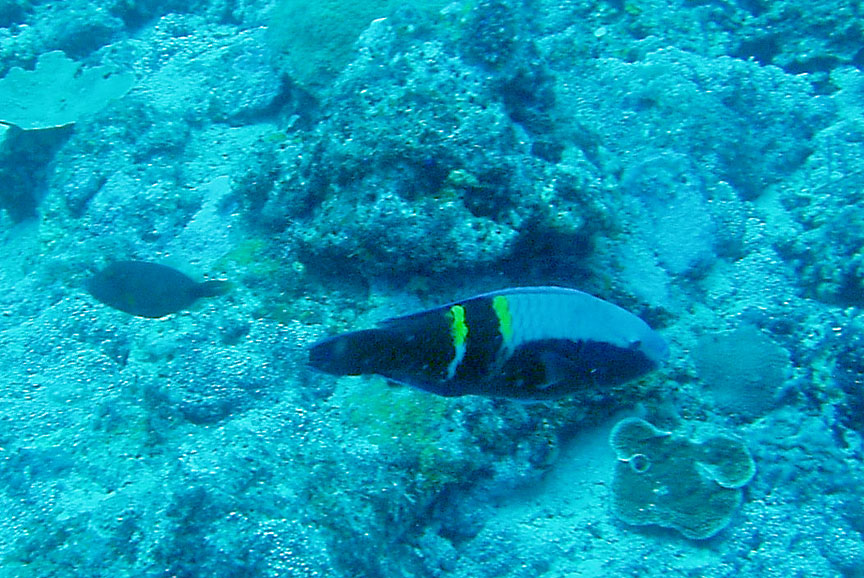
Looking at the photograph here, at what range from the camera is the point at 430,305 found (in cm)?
276

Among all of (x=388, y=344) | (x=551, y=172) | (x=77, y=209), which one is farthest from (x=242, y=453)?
(x=77, y=209)

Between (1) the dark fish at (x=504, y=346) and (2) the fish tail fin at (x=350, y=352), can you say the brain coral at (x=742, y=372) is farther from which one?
(2) the fish tail fin at (x=350, y=352)

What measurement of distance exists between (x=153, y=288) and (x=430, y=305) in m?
1.55

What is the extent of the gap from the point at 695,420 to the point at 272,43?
397cm

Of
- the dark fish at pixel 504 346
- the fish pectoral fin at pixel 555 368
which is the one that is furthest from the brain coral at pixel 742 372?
the fish pectoral fin at pixel 555 368

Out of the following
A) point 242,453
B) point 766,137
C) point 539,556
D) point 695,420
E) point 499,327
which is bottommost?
point 539,556

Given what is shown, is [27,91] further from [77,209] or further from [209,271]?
[209,271]

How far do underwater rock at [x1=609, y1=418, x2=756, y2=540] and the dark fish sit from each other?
115 centimetres

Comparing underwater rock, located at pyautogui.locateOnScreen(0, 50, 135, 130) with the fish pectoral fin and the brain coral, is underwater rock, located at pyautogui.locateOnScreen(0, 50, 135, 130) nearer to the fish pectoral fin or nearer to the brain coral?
the fish pectoral fin

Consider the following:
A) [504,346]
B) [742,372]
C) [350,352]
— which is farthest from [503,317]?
[742,372]

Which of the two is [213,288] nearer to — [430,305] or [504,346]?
[430,305]

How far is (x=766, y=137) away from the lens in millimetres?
4047

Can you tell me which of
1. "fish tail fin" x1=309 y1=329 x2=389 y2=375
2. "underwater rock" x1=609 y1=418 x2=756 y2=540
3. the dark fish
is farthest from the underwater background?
"fish tail fin" x1=309 y1=329 x2=389 y2=375

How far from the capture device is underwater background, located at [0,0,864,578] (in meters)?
2.47
